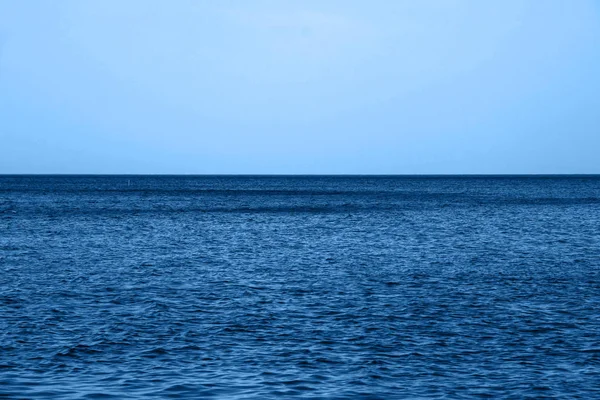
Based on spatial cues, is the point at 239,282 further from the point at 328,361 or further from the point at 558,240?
the point at 558,240

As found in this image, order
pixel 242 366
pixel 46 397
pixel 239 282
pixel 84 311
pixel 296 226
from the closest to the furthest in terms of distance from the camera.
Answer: pixel 46 397 → pixel 242 366 → pixel 84 311 → pixel 239 282 → pixel 296 226

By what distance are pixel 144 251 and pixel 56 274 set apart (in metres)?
12.0

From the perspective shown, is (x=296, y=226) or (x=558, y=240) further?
(x=296, y=226)

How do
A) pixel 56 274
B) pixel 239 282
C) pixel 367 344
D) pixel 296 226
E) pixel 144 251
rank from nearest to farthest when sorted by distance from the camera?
pixel 367 344 < pixel 239 282 < pixel 56 274 < pixel 144 251 < pixel 296 226

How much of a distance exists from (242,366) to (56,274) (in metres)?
20.1

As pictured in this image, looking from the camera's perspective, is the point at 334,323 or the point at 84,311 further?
the point at 84,311

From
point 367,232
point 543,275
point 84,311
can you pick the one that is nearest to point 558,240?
point 367,232

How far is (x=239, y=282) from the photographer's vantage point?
34656mm

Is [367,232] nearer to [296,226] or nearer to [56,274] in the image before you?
[296,226]

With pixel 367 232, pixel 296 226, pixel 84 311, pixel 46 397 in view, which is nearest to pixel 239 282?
pixel 84 311

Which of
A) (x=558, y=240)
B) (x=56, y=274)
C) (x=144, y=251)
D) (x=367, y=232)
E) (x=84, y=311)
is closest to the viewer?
(x=84, y=311)

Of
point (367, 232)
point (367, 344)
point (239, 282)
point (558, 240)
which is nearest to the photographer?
point (367, 344)

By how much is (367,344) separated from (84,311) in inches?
430

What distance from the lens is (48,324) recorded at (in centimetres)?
2472
